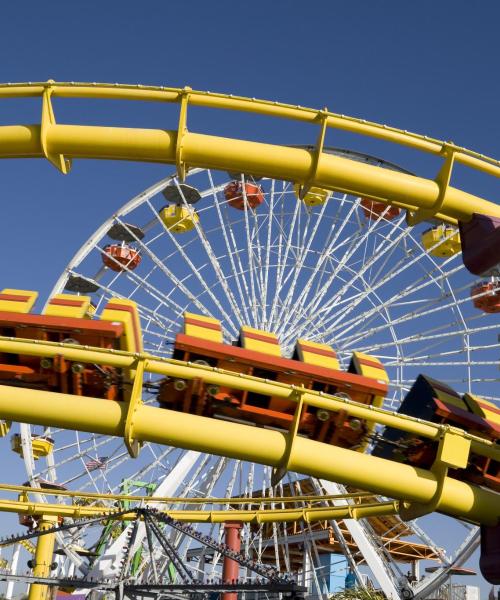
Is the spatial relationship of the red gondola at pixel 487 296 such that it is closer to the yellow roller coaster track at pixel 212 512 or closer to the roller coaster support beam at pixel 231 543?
the yellow roller coaster track at pixel 212 512

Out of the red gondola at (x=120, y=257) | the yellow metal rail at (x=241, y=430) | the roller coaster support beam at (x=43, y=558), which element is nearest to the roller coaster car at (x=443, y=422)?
the yellow metal rail at (x=241, y=430)

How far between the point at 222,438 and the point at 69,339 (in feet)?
7.43

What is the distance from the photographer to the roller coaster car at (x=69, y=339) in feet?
24.3

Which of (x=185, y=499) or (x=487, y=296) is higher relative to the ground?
(x=487, y=296)

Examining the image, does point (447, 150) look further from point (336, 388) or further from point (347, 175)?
point (336, 388)

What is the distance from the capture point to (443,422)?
25.3ft

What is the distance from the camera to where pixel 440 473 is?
6.91 metres

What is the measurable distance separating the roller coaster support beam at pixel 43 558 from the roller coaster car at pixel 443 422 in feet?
25.1

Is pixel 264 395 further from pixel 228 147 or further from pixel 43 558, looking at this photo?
pixel 43 558

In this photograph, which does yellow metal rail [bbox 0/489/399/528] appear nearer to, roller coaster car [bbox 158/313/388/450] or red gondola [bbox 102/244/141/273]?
roller coaster car [bbox 158/313/388/450]

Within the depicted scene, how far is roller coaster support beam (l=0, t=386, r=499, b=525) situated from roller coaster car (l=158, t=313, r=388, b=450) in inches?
29.1

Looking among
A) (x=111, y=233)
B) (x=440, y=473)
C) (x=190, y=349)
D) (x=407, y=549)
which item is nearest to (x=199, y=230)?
(x=111, y=233)

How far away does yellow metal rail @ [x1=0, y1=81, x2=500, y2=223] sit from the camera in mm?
7078

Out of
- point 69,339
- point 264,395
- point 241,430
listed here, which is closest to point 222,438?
point 241,430
